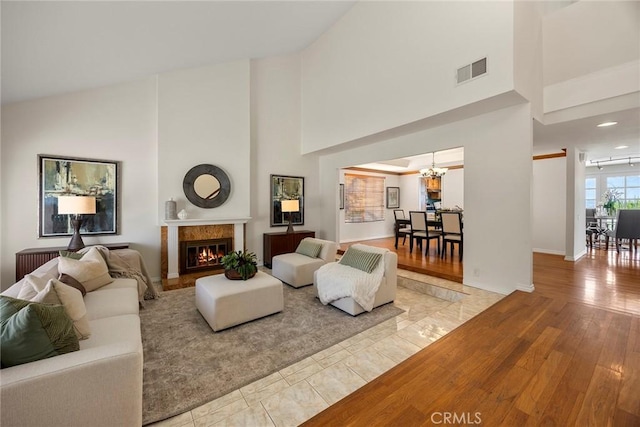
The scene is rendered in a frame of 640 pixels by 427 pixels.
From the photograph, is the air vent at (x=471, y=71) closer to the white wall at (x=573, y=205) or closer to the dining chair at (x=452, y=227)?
the dining chair at (x=452, y=227)

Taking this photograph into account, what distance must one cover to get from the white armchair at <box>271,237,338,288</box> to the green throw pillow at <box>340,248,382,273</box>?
2.40 feet

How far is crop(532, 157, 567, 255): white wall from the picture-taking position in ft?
18.6

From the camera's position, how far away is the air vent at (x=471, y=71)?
10.0ft

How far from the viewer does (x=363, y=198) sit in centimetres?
838

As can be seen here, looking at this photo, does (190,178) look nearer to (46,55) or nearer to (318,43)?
(46,55)

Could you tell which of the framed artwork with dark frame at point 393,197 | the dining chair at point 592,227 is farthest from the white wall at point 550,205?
the framed artwork with dark frame at point 393,197

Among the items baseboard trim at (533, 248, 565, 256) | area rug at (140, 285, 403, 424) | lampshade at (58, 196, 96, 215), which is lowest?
area rug at (140, 285, 403, 424)

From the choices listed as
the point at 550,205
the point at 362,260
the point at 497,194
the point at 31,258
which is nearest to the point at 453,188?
the point at 550,205

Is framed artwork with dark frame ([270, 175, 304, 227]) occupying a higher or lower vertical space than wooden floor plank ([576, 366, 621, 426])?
higher

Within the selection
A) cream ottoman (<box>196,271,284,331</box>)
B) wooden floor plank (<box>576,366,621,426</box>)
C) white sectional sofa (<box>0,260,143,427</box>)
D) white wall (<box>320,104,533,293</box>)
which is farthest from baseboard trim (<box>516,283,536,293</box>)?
white sectional sofa (<box>0,260,143,427</box>)

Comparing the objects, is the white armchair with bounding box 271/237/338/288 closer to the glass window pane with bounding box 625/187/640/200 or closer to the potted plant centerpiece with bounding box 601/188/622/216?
the potted plant centerpiece with bounding box 601/188/622/216

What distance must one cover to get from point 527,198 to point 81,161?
6.44 meters

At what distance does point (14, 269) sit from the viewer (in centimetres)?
365

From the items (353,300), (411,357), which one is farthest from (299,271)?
(411,357)
